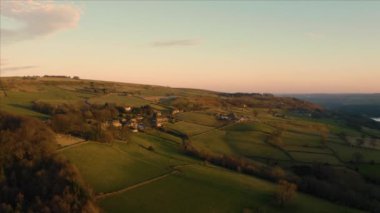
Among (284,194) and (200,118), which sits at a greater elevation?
(200,118)

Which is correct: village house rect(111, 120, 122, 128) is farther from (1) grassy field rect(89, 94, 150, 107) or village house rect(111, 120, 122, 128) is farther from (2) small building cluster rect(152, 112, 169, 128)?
(1) grassy field rect(89, 94, 150, 107)

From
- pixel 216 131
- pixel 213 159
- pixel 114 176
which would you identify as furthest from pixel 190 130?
pixel 114 176

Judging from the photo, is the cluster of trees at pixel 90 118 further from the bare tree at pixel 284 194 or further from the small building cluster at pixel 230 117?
the bare tree at pixel 284 194

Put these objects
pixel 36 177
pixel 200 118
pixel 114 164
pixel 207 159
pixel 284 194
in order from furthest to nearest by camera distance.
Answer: pixel 200 118 < pixel 207 159 < pixel 114 164 < pixel 36 177 < pixel 284 194

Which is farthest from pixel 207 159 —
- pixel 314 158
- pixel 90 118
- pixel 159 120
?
pixel 90 118

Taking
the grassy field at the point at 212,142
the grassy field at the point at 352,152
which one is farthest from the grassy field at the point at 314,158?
the grassy field at the point at 212,142

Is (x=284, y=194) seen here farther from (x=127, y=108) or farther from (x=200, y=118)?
(x=127, y=108)

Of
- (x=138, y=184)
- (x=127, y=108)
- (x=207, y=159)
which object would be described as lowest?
(x=138, y=184)

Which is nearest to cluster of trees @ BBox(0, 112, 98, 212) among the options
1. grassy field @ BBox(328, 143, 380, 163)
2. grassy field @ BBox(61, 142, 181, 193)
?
grassy field @ BBox(61, 142, 181, 193)

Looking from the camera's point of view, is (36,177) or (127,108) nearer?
(36,177)
